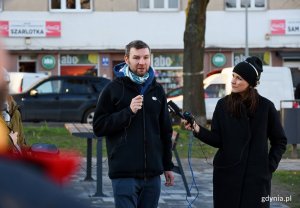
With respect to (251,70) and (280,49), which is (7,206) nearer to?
(251,70)

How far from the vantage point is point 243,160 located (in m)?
5.48

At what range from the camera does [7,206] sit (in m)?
1.12

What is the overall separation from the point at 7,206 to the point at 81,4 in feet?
116

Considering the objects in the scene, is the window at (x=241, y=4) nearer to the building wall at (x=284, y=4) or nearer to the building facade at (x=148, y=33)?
the building facade at (x=148, y=33)

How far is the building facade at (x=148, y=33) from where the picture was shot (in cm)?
3538

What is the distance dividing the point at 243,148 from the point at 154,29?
3073 centimetres

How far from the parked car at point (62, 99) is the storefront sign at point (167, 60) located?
10.4 m

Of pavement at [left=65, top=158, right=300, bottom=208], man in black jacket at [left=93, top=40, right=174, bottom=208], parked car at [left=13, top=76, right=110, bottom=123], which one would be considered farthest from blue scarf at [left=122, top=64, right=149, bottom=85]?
parked car at [left=13, top=76, right=110, bottom=123]

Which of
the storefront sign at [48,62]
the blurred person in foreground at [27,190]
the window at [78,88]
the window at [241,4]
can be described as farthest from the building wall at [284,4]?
the blurred person in foreground at [27,190]

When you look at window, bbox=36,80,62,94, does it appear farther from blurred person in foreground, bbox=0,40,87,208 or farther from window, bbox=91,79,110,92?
blurred person in foreground, bbox=0,40,87,208

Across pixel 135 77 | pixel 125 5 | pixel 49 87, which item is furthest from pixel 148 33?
pixel 135 77

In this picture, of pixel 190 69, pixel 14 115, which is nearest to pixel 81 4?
pixel 190 69

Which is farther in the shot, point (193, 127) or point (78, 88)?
point (78, 88)

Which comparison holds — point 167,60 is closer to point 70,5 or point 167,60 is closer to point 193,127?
point 70,5
